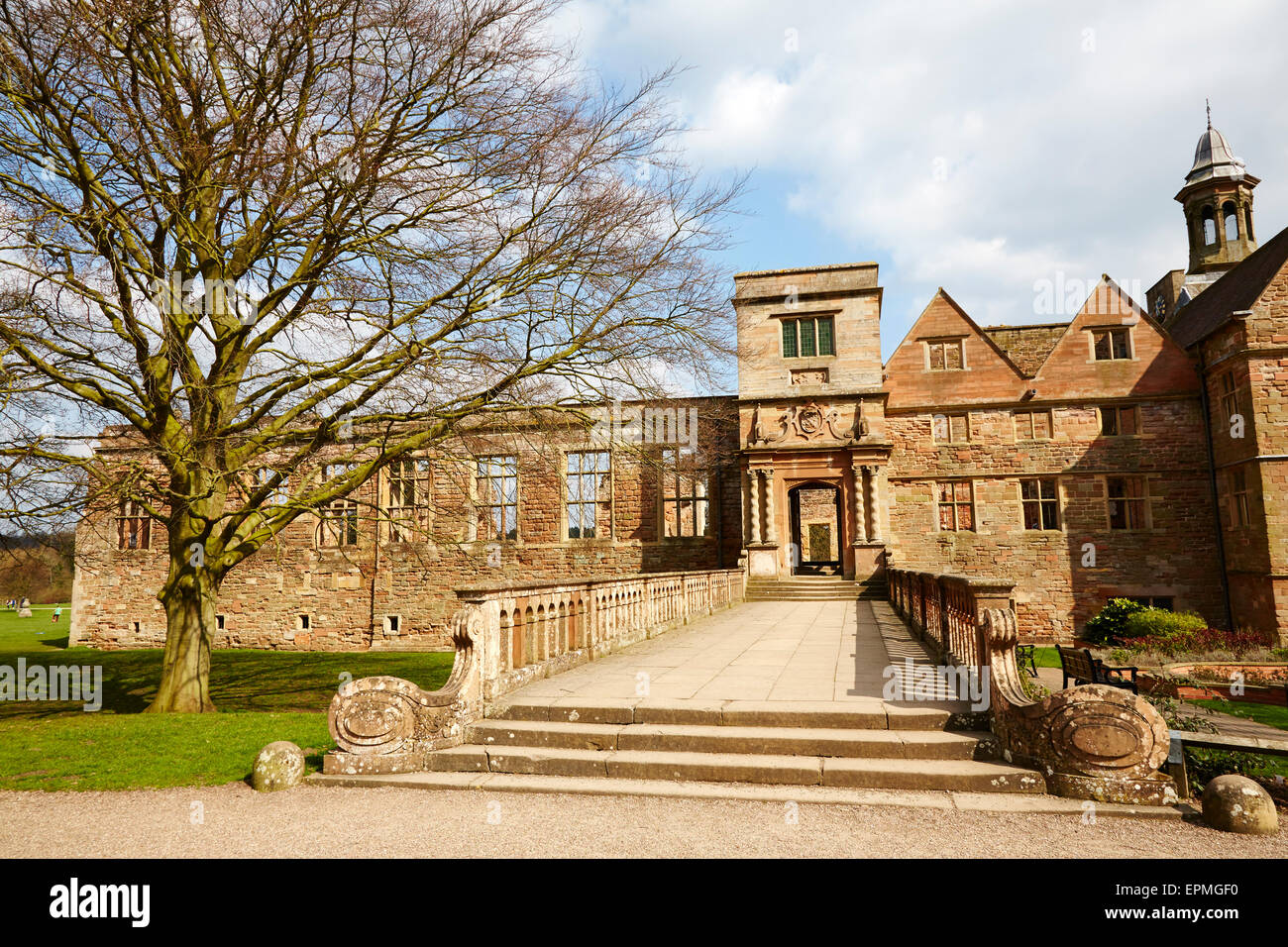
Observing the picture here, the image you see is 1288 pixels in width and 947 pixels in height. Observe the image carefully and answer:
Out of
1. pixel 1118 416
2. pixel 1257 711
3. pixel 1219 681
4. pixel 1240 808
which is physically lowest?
pixel 1219 681

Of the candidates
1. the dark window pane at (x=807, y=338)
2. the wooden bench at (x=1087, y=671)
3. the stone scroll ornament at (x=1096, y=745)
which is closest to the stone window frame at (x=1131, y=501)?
the dark window pane at (x=807, y=338)

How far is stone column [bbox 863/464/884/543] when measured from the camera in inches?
840

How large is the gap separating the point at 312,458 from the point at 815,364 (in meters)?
15.3

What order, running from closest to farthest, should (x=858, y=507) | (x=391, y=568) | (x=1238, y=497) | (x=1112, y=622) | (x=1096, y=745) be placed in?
1. (x=1096, y=745)
2. (x=1112, y=622)
3. (x=1238, y=497)
4. (x=858, y=507)
5. (x=391, y=568)

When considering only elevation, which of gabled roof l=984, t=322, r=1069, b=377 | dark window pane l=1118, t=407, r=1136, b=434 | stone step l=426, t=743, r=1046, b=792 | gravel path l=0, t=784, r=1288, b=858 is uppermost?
gabled roof l=984, t=322, r=1069, b=377

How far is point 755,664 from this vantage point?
28.9 ft

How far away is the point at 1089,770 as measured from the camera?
4.79m

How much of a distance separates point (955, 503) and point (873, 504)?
3.66 metres

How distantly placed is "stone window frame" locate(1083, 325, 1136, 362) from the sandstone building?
62 mm

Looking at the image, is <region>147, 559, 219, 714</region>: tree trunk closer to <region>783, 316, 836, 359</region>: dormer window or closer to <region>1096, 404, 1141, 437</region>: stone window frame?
<region>783, 316, 836, 359</region>: dormer window

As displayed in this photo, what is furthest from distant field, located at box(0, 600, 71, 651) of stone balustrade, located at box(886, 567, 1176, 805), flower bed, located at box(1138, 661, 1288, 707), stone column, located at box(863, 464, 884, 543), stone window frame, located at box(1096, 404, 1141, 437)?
stone window frame, located at box(1096, 404, 1141, 437)

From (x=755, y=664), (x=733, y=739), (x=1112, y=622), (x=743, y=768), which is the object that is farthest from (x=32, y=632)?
(x=1112, y=622)

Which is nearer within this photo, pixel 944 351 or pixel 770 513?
pixel 770 513

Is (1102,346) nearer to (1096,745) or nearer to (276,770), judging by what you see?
(1096,745)
